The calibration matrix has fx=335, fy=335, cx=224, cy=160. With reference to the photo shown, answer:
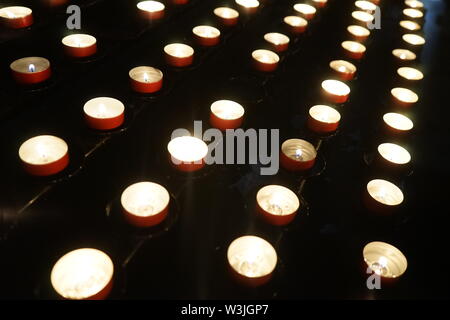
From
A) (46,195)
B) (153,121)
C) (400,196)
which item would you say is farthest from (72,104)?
(400,196)

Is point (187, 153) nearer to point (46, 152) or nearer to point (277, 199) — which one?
point (277, 199)

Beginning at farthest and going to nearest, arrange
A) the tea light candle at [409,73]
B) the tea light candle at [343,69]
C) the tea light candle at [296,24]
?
the tea light candle at [296,24] → the tea light candle at [409,73] → the tea light candle at [343,69]

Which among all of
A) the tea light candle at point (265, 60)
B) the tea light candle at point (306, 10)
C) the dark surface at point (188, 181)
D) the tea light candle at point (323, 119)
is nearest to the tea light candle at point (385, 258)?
the dark surface at point (188, 181)

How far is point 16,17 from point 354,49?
192 centimetres

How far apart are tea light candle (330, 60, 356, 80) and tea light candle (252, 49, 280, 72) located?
38cm

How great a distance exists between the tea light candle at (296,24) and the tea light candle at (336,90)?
0.53 metres

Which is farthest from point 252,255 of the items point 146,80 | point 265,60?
point 265,60

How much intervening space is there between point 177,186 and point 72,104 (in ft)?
2.22

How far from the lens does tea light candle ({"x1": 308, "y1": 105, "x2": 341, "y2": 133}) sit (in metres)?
1.59

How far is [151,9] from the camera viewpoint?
74.0 inches

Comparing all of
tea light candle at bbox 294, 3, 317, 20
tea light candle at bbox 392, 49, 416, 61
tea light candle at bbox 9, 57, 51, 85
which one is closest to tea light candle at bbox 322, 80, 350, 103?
tea light candle at bbox 392, 49, 416, 61

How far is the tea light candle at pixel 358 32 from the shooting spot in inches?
93.7

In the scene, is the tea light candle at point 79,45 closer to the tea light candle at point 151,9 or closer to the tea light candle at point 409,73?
the tea light candle at point 151,9
